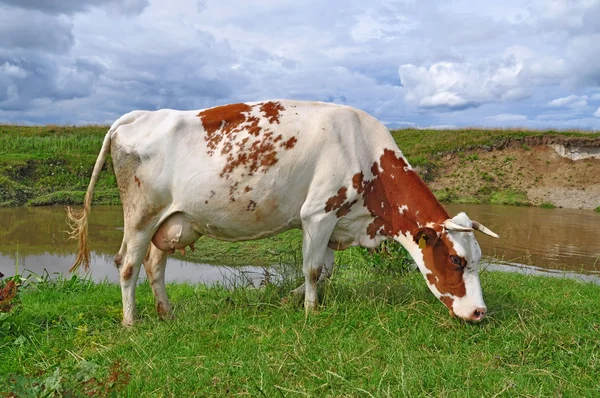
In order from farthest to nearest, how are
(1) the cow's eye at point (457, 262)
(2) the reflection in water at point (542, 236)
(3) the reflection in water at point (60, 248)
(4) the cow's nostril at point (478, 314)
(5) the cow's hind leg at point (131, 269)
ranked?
(2) the reflection in water at point (542, 236) → (3) the reflection in water at point (60, 248) → (5) the cow's hind leg at point (131, 269) → (1) the cow's eye at point (457, 262) → (4) the cow's nostril at point (478, 314)

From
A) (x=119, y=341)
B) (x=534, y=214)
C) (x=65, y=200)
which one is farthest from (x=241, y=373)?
(x=534, y=214)

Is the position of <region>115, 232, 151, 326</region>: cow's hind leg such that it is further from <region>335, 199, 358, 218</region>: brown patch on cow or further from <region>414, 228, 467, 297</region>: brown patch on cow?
<region>414, 228, 467, 297</region>: brown patch on cow

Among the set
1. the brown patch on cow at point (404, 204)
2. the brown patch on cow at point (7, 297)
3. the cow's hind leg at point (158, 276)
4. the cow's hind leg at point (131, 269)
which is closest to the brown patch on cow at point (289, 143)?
the brown patch on cow at point (404, 204)

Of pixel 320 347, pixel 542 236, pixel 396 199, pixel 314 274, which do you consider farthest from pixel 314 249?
pixel 542 236

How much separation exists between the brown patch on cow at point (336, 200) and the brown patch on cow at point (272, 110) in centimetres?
97

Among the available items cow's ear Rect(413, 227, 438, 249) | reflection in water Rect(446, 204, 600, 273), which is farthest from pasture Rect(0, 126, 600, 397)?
reflection in water Rect(446, 204, 600, 273)

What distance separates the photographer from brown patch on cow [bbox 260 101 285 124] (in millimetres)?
5219

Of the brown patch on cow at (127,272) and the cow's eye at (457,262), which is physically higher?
the cow's eye at (457,262)

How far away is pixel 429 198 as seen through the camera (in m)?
4.97

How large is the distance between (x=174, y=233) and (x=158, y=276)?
70 centimetres

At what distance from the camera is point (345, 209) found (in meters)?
5.02

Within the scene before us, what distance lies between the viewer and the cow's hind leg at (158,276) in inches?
227

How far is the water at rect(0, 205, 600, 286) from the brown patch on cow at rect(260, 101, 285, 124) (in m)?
1.90

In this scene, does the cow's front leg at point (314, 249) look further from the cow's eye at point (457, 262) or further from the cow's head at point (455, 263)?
the cow's eye at point (457, 262)
